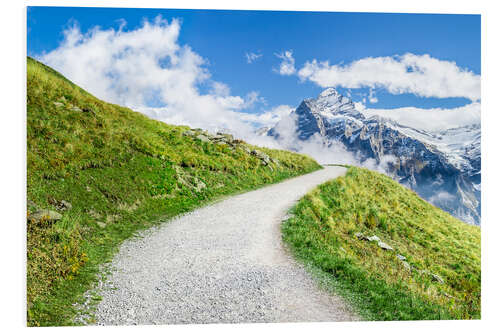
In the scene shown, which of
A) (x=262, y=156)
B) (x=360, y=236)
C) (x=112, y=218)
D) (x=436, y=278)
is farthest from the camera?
(x=262, y=156)

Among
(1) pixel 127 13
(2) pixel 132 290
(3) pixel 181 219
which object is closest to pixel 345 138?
(3) pixel 181 219

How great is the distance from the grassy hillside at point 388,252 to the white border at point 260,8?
0.46 metres

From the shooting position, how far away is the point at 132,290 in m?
6.64

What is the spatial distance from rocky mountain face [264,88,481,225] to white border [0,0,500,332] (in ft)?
1.63

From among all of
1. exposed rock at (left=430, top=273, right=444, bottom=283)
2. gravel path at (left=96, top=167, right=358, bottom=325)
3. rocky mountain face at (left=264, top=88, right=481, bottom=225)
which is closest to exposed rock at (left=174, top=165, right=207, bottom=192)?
gravel path at (left=96, top=167, right=358, bottom=325)

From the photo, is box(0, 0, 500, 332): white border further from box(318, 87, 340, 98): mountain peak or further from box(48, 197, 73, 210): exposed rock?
box(318, 87, 340, 98): mountain peak

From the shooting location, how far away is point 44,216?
8070 millimetres

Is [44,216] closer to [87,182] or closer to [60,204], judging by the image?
[60,204]

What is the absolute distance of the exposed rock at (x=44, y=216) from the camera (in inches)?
314

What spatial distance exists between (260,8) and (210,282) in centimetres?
900

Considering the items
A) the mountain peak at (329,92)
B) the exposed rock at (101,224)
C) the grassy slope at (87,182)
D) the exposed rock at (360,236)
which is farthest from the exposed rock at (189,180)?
the exposed rock at (360,236)

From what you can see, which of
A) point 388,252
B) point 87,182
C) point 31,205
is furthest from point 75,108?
point 388,252

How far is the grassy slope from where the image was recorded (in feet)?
22.6

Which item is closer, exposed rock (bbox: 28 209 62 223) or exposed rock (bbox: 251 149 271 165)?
exposed rock (bbox: 28 209 62 223)
